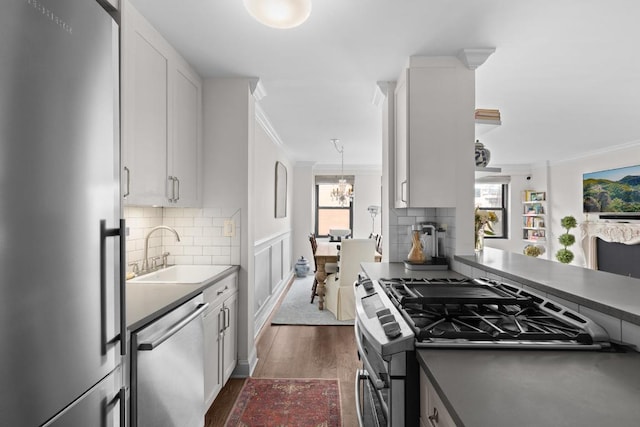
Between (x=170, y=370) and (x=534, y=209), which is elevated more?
(x=534, y=209)

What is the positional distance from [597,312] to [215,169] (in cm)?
245

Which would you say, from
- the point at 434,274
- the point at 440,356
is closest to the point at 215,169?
the point at 434,274

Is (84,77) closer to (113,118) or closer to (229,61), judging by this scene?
(113,118)

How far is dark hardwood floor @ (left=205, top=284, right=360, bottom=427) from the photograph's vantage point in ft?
7.63

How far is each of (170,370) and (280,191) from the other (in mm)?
4093

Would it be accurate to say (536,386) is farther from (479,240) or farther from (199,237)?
(199,237)

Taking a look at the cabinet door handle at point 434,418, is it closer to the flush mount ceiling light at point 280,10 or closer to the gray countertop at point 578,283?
the gray countertop at point 578,283

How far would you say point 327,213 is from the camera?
307 inches

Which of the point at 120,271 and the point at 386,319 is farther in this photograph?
the point at 386,319

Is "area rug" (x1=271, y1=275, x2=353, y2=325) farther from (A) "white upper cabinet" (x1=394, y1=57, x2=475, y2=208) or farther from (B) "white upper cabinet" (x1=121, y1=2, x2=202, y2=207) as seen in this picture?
(A) "white upper cabinet" (x1=394, y1=57, x2=475, y2=208)

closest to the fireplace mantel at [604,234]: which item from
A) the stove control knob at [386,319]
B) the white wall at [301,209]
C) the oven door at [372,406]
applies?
the white wall at [301,209]

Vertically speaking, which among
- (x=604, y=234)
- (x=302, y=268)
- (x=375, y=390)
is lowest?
(x=302, y=268)

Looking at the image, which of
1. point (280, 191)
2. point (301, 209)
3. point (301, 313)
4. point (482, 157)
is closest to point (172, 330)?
point (482, 157)

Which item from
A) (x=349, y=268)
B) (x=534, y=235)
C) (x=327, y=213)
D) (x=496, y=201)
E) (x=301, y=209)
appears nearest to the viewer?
(x=349, y=268)
